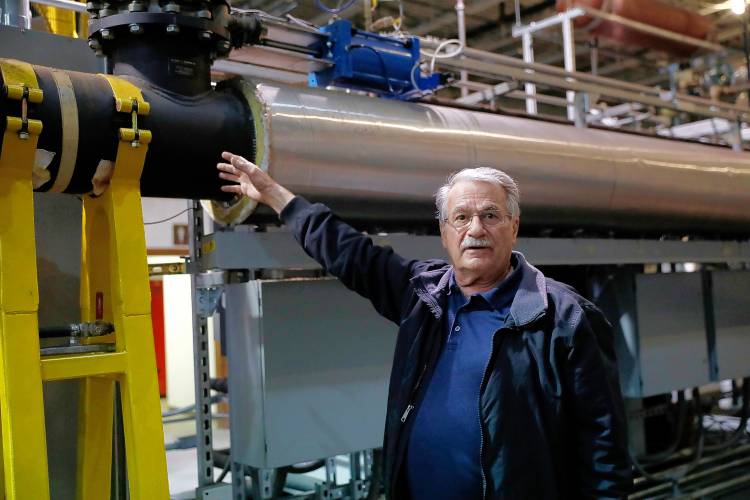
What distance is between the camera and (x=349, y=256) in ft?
4.28

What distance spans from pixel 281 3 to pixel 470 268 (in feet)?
9.61

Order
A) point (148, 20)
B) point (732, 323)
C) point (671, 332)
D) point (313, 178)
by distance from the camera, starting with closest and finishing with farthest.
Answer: point (148, 20), point (313, 178), point (671, 332), point (732, 323)

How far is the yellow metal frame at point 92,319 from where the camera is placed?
3.26 feet

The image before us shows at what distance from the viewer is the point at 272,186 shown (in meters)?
1.33

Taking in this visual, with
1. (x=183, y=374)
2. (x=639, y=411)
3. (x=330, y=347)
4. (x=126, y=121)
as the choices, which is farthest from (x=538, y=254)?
(x=183, y=374)

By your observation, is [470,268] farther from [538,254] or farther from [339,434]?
[538,254]

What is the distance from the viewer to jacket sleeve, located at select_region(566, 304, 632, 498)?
1.02 metres

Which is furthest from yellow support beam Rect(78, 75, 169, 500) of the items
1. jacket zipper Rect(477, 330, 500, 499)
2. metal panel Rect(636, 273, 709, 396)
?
metal panel Rect(636, 273, 709, 396)

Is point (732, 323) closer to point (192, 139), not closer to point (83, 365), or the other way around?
point (192, 139)

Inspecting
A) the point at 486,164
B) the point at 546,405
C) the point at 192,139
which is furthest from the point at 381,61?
the point at 546,405

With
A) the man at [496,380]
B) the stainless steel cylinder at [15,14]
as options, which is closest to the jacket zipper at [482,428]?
the man at [496,380]

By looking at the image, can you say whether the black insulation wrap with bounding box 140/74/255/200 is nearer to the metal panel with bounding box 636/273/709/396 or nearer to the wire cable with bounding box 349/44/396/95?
the wire cable with bounding box 349/44/396/95

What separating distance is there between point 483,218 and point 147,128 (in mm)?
602

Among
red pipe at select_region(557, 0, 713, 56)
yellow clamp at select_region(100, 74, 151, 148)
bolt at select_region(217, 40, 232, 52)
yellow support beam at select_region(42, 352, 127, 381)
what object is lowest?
yellow support beam at select_region(42, 352, 127, 381)
